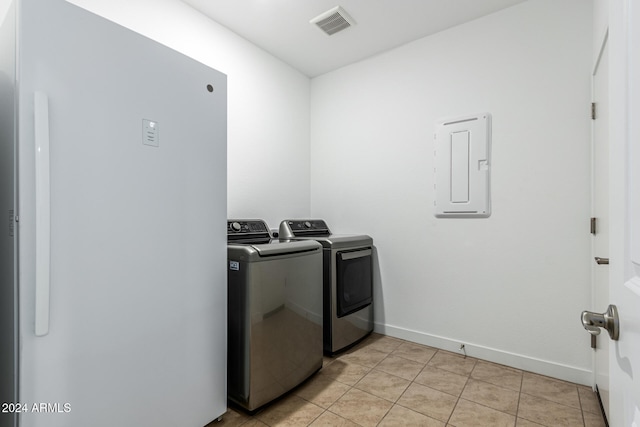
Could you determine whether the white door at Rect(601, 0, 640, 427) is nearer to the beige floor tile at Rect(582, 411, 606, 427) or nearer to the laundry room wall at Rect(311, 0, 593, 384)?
the beige floor tile at Rect(582, 411, 606, 427)

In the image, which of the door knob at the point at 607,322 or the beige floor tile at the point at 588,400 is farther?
the beige floor tile at the point at 588,400

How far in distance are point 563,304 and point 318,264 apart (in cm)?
167

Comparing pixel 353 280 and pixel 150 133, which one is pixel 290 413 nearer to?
pixel 353 280

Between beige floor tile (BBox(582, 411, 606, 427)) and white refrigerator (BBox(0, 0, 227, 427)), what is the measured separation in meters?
1.99

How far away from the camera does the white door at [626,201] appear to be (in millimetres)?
478

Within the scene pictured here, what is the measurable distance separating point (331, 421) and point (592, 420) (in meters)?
1.40

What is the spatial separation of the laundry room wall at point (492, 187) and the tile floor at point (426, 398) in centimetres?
23

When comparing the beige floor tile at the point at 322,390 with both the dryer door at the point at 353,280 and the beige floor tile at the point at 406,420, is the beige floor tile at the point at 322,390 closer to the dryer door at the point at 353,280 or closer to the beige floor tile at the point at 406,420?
the beige floor tile at the point at 406,420

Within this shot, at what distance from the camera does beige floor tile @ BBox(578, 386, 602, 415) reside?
5.79 ft

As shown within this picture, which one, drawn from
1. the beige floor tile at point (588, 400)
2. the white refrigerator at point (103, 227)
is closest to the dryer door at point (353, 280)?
the white refrigerator at point (103, 227)

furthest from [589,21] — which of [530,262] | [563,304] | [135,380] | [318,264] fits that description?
[135,380]

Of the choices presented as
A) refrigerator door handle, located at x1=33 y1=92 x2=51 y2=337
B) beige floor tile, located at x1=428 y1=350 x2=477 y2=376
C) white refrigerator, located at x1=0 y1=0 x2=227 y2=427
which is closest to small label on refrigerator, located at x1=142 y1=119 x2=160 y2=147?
white refrigerator, located at x1=0 y1=0 x2=227 y2=427

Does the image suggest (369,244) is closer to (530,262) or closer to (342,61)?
(530,262)

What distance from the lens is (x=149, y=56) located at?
1.34 m
